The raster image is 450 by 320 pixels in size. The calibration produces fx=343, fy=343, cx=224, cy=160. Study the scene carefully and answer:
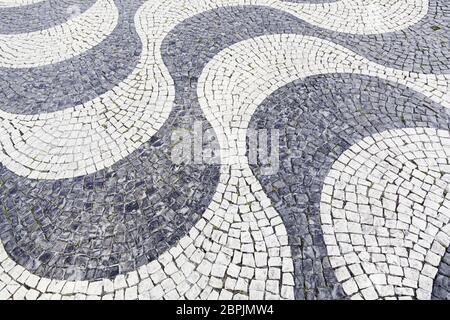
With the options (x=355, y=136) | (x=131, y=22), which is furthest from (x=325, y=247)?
(x=131, y=22)

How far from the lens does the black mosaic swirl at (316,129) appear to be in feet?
13.5

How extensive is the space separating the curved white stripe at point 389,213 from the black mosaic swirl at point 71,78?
4.52 m

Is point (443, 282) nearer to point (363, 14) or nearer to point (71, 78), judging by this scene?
point (363, 14)

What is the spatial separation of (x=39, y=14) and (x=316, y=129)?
7.66 metres

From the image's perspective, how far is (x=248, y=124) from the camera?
5578 mm

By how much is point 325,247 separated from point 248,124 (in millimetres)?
2315

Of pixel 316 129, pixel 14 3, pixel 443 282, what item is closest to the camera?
pixel 443 282

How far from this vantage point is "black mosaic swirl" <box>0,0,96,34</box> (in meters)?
8.26

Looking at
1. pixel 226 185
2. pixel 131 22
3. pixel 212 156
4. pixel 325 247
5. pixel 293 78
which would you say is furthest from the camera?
pixel 131 22

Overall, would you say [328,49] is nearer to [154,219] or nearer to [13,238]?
[154,219]

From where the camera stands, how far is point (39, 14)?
8680mm

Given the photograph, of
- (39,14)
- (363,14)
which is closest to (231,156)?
(363,14)

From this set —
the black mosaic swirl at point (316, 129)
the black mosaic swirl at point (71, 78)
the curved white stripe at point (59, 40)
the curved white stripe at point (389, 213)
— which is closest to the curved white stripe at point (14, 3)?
the curved white stripe at point (59, 40)
